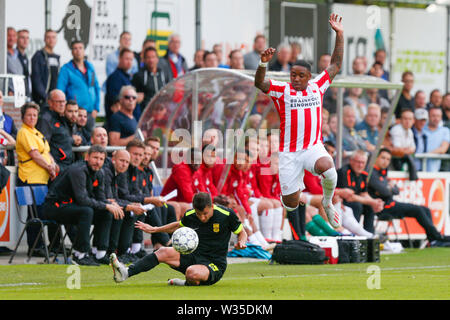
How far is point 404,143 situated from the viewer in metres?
22.2

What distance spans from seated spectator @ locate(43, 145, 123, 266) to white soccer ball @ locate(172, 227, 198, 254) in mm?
3918

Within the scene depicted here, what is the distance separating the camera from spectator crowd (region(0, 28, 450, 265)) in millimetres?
15789

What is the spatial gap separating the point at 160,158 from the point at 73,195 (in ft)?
12.8

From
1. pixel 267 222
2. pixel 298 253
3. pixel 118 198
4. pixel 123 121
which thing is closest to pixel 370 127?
pixel 267 222

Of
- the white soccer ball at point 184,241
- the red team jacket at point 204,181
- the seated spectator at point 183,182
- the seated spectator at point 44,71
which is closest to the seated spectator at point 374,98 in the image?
the red team jacket at point 204,181

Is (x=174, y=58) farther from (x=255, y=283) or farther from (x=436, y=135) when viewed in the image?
(x=255, y=283)

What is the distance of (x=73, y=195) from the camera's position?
1559 cm

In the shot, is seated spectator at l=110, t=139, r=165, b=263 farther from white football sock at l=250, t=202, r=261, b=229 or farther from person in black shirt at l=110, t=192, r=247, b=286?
person in black shirt at l=110, t=192, r=247, b=286

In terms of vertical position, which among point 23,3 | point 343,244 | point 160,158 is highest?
point 23,3

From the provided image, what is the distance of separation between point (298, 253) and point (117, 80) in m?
5.32

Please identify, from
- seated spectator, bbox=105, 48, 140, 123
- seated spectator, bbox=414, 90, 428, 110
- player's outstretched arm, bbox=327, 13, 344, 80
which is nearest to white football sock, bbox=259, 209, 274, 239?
seated spectator, bbox=105, 48, 140, 123

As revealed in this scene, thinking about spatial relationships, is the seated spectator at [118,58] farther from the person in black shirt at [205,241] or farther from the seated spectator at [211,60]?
the person in black shirt at [205,241]
